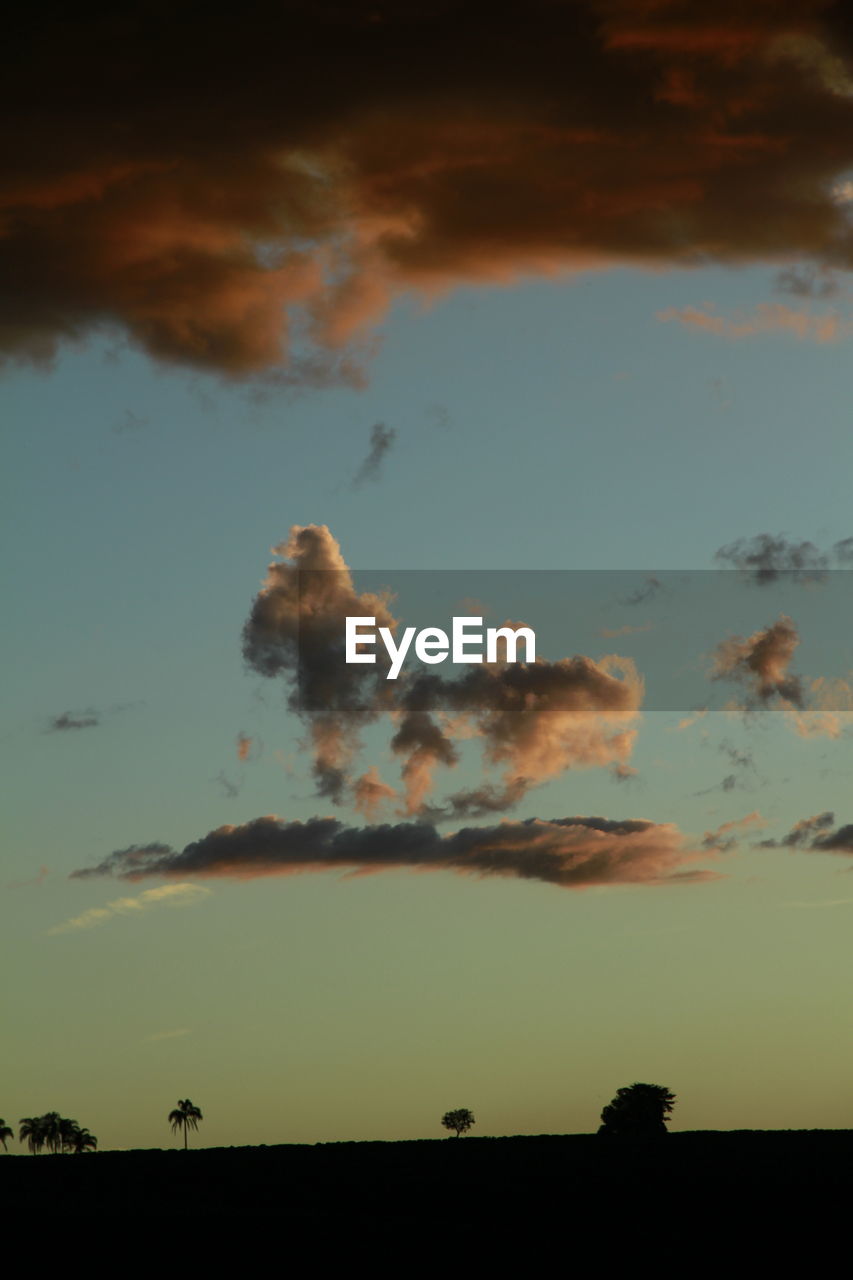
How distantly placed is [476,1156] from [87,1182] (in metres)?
37.5

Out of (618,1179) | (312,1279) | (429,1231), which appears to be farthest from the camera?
(618,1179)

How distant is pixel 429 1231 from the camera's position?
99562 mm

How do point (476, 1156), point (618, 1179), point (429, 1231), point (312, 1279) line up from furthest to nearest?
point (476, 1156) < point (618, 1179) < point (429, 1231) < point (312, 1279)

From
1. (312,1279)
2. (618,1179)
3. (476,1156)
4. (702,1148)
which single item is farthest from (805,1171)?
(312,1279)

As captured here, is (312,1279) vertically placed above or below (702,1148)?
below

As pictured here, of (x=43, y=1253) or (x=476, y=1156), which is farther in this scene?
(x=476, y=1156)

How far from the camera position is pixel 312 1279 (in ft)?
281

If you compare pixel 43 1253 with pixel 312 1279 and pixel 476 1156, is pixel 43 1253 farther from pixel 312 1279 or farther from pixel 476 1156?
pixel 476 1156

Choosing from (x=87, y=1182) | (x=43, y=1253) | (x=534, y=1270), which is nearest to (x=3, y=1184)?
(x=87, y=1182)

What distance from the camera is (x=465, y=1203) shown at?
112 m

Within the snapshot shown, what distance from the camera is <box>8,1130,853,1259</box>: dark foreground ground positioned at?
93500 mm

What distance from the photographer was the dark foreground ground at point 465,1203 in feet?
307

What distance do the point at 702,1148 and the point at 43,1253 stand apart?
7498 cm

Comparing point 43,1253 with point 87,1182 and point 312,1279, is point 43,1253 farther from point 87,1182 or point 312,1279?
point 87,1182
